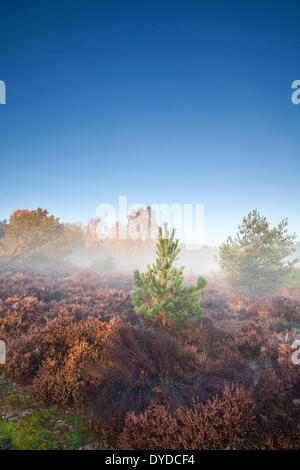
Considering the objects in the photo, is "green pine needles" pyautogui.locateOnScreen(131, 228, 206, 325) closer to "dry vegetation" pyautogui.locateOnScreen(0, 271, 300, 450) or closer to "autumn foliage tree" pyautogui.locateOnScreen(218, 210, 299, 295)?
"dry vegetation" pyautogui.locateOnScreen(0, 271, 300, 450)

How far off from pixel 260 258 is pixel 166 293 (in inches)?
483

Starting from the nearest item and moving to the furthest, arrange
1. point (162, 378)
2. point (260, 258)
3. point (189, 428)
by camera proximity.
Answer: point (189, 428), point (162, 378), point (260, 258)

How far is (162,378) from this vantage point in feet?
13.3

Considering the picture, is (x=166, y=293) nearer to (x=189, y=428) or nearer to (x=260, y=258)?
(x=189, y=428)

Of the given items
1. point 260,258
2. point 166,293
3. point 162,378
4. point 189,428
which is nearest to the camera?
point 189,428

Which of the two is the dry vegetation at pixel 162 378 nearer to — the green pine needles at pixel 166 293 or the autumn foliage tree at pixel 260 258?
the green pine needles at pixel 166 293

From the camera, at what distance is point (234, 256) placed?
16.1 m

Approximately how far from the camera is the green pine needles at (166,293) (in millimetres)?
6172

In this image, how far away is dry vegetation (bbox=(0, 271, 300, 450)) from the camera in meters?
2.88

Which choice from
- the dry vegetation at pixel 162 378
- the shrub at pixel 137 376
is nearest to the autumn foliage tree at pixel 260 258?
the dry vegetation at pixel 162 378

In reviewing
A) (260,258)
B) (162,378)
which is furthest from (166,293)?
(260,258)

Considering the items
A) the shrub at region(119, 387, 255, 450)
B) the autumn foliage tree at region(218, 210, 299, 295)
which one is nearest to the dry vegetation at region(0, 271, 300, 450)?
the shrub at region(119, 387, 255, 450)

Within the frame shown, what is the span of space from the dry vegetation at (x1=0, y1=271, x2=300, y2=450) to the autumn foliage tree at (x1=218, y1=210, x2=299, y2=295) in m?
9.66
